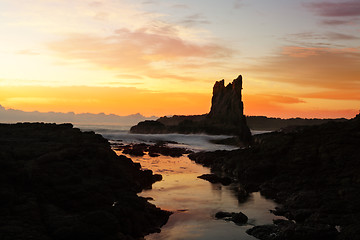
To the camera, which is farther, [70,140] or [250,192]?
[250,192]

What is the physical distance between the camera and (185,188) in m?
31.5

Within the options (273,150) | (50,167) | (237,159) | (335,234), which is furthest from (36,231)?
(237,159)

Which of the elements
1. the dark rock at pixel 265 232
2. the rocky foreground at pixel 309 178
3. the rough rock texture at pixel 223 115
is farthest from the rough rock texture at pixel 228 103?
the dark rock at pixel 265 232

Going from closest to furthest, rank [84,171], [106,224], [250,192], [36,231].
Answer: [36,231] → [106,224] → [84,171] → [250,192]

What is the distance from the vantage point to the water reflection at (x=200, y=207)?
1883cm

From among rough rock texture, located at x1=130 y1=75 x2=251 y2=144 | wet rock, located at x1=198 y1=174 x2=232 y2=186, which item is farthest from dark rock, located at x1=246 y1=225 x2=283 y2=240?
rough rock texture, located at x1=130 y1=75 x2=251 y2=144

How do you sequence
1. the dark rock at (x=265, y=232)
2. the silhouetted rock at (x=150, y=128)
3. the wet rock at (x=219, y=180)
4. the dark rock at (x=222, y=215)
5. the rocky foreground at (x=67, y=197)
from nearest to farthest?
the rocky foreground at (x=67, y=197) < the dark rock at (x=265, y=232) < the dark rock at (x=222, y=215) < the wet rock at (x=219, y=180) < the silhouetted rock at (x=150, y=128)

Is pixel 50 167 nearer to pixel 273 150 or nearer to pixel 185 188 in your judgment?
pixel 185 188

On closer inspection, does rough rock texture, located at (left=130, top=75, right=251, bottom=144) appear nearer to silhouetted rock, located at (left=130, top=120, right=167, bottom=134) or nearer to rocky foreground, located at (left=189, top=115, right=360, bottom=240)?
silhouetted rock, located at (left=130, top=120, right=167, bottom=134)

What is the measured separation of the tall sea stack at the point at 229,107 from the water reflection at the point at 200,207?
83.9 m

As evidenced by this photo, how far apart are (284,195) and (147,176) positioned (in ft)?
40.2

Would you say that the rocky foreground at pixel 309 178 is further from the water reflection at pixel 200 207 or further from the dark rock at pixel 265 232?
the water reflection at pixel 200 207

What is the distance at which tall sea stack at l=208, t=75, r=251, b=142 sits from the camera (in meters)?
122

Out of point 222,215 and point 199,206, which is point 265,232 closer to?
point 222,215
